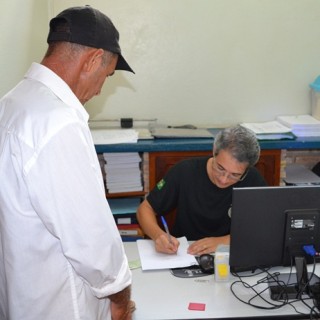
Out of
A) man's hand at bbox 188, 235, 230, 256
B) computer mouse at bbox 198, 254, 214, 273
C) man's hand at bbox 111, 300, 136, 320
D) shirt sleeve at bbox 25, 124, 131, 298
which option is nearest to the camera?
shirt sleeve at bbox 25, 124, 131, 298

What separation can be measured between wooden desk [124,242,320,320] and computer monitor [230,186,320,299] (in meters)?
Result: 0.11

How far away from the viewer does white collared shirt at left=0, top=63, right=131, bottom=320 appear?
37.1 inches

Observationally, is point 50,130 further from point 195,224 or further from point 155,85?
point 155,85

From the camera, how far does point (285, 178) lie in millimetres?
2656

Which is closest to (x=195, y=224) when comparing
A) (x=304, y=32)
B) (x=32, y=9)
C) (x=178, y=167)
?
(x=178, y=167)

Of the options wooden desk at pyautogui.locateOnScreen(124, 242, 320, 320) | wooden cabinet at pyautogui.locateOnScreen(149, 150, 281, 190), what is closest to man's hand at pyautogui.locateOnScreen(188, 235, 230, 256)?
wooden desk at pyautogui.locateOnScreen(124, 242, 320, 320)

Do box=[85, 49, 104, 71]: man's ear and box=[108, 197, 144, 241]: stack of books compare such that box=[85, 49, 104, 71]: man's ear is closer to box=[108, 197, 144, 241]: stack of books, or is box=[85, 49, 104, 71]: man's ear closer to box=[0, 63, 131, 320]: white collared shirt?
box=[0, 63, 131, 320]: white collared shirt

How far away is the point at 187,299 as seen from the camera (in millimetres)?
1411

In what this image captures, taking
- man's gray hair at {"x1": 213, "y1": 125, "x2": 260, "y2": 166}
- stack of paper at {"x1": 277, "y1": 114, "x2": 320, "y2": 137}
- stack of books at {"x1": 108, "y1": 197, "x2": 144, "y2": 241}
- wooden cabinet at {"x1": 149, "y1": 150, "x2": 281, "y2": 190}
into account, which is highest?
man's gray hair at {"x1": 213, "y1": 125, "x2": 260, "y2": 166}

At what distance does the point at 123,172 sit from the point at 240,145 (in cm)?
95

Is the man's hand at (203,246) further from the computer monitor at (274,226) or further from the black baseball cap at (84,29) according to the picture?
the black baseball cap at (84,29)

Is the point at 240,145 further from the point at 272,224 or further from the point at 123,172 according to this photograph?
the point at 123,172

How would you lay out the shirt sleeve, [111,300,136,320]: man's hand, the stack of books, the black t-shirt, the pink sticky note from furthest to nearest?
the stack of books < the black t-shirt < the pink sticky note < [111,300,136,320]: man's hand < the shirt sleeve

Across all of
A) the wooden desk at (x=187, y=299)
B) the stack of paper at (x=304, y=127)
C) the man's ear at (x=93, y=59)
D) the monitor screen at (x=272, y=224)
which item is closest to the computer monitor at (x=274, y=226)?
the monitor screen at (x=272, y=224)
